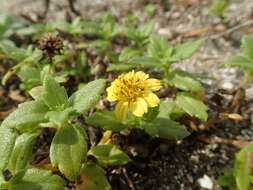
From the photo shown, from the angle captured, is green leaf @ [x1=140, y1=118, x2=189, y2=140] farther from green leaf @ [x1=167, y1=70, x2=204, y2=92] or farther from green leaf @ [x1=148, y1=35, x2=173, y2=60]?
green leaf @ [x1=148, y1=35, x2=173, y2=60]

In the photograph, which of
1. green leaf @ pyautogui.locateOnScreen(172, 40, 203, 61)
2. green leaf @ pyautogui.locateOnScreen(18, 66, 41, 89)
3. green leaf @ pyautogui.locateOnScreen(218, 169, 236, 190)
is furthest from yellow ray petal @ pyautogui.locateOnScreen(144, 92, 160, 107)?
green leaf @ pyautogui.locateOnScreen(18, 66, 41, 89)

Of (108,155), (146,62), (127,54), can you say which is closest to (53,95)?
(108,155)

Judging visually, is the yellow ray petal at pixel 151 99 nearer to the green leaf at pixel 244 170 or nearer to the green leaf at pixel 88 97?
the green leaf at pixel 88 97

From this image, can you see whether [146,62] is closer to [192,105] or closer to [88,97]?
[192,105]

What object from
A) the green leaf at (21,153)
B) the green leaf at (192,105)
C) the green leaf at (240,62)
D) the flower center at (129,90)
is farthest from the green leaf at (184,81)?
the green leaf at (21,153)

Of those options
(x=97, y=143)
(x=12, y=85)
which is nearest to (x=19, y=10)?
(x=12, y=85)

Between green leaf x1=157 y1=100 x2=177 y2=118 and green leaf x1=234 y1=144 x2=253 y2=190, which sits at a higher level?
green leaf x1=157 y1=100 x2=177 y2=118
